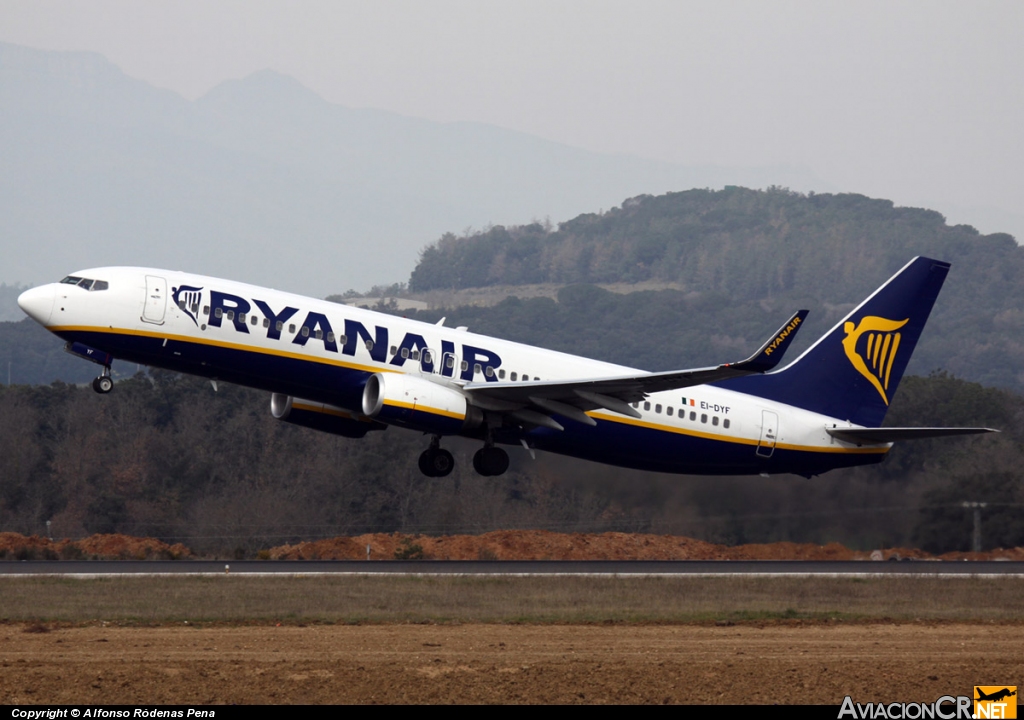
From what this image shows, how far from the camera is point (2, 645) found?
2202 centimetres

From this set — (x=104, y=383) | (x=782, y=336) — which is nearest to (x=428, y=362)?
(x=104, y=383)

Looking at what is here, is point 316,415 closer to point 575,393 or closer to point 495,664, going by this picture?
point 575,393

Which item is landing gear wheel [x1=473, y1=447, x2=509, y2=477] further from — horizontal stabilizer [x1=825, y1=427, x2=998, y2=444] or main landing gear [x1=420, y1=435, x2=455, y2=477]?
horizontal stabilizer [x1=825, y1=427, x2=998, y2=444]

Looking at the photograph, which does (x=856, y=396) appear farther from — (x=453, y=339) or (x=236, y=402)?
(x=236, y=402)

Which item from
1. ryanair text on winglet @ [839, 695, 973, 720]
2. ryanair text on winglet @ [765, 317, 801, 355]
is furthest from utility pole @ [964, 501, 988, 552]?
ryanair text on winglet @ [839, 695, 973, 720]

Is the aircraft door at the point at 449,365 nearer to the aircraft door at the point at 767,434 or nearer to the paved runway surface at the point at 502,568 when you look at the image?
the paved runway surface at the point at 502,568

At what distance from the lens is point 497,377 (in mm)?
34250

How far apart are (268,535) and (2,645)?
1327 inches

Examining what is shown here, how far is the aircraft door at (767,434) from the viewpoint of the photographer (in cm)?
3725

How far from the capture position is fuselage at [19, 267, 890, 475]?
31188mm

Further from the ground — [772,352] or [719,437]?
[772,352]

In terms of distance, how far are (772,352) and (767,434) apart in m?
8.33

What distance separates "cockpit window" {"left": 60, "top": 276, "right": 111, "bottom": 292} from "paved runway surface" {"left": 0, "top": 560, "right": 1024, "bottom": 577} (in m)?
7.09

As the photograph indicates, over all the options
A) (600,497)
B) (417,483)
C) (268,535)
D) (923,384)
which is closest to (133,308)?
(600,497)
